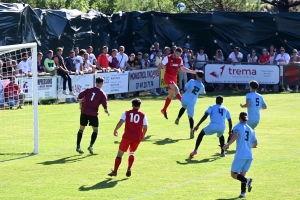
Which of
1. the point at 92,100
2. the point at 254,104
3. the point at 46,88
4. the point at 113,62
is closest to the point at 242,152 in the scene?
the point at 254,104

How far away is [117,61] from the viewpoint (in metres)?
31.2

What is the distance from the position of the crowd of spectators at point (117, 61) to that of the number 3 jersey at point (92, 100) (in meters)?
6.30

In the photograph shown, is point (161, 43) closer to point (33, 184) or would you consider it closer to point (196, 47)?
point (196, 47)

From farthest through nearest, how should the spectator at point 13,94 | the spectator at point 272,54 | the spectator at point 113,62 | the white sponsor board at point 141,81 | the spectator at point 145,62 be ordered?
the spectator at point 272,54 < the spectator at point 145,62 < the white sponsor board at point 141,81 < the spectator at point 113,62 < the spectator at point 13,94

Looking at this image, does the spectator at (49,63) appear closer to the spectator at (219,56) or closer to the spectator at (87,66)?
the spectator at (87,66)

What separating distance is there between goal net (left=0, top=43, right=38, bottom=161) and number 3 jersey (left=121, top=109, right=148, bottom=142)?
167 inches

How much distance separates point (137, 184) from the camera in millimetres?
13969

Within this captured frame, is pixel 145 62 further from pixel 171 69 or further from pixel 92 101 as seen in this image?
pixel 92 101

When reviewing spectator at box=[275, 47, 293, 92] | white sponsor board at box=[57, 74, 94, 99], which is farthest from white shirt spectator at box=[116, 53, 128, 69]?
spectator at box=[275, 47, 293, 92]

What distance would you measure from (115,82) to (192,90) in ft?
37.4

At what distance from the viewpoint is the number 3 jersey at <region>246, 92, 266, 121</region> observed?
17.1 m

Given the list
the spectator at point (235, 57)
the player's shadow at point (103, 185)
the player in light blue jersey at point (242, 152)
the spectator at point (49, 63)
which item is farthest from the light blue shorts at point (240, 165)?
the spectator at point (235, 57)

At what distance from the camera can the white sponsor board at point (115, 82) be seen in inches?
1186

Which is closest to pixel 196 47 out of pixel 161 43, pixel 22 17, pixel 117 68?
pixel 161 43
